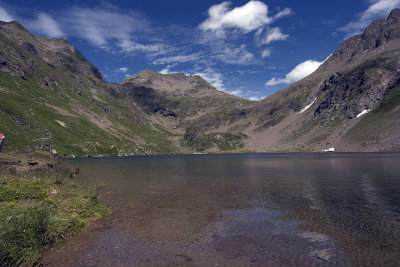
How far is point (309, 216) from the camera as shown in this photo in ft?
88.3

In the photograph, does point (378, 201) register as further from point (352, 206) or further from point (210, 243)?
point (210, 243)

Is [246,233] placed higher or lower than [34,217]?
lower

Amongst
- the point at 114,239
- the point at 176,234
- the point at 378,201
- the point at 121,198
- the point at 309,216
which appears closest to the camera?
the point at 114,239

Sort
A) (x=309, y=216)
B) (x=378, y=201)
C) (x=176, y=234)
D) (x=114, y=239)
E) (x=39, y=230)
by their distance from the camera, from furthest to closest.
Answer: (x=378, y=201)
(x=309, y=216)
(x=176, y=234)
(x=114, y=239)
(x=39, y=230)

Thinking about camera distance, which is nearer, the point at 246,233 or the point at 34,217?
the point at 34,217

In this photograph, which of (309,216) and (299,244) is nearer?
(299,244)

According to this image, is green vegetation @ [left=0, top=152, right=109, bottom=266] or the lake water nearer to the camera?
green vegetation @ [left=0, top=152, right=109, bottom=266]

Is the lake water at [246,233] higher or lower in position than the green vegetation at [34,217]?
lower

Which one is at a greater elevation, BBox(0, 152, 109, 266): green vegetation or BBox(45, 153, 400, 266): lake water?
BBox(0, 152, 109, 266): green vegetation

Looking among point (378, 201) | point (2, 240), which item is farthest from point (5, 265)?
point (378, 201)

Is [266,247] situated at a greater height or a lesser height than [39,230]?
lesser

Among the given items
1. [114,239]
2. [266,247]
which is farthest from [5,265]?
[266,247]

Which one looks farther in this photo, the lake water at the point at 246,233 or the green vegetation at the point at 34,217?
the lake water at the point at 246,233

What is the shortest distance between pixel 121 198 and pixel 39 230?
20507 millimetres
